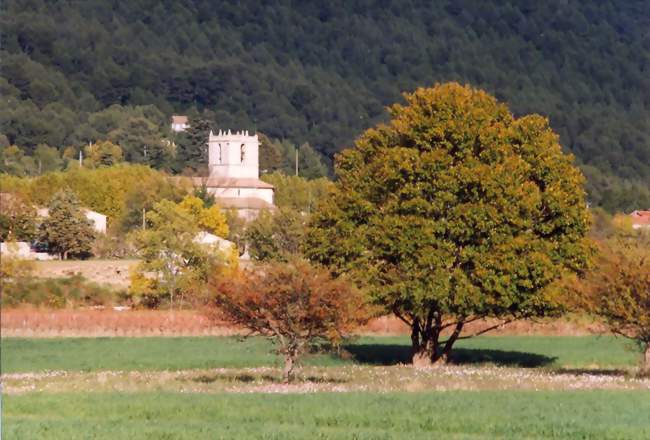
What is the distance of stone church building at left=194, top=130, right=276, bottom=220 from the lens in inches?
6594

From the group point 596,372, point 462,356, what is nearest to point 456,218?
point 596,372

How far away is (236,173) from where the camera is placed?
18900 centimetres

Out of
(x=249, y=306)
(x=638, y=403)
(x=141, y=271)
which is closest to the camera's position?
(x=638, y=403)

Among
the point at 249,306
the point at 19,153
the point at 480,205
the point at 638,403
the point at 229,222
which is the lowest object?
the point at 638,403

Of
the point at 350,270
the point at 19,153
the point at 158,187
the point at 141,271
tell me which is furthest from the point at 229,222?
the point at 350,270

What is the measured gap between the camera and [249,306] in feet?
128

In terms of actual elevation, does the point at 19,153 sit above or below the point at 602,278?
above

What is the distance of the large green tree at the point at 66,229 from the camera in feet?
256

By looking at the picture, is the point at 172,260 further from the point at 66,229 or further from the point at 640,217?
the point at 640,217

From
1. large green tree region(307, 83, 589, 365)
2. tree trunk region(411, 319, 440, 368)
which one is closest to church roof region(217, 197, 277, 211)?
large green tree region(307, 83, 589, 365)

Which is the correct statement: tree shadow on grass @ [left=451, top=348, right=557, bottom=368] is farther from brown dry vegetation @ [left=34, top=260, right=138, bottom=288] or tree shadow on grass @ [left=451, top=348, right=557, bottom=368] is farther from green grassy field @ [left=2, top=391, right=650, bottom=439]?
brown dry vegetation @ [left=34, top=260, right=138, bottom=288]

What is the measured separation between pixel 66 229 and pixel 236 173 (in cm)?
10103

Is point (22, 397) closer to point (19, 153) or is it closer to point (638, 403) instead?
point (638, 403)

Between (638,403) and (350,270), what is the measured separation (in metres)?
15.2
